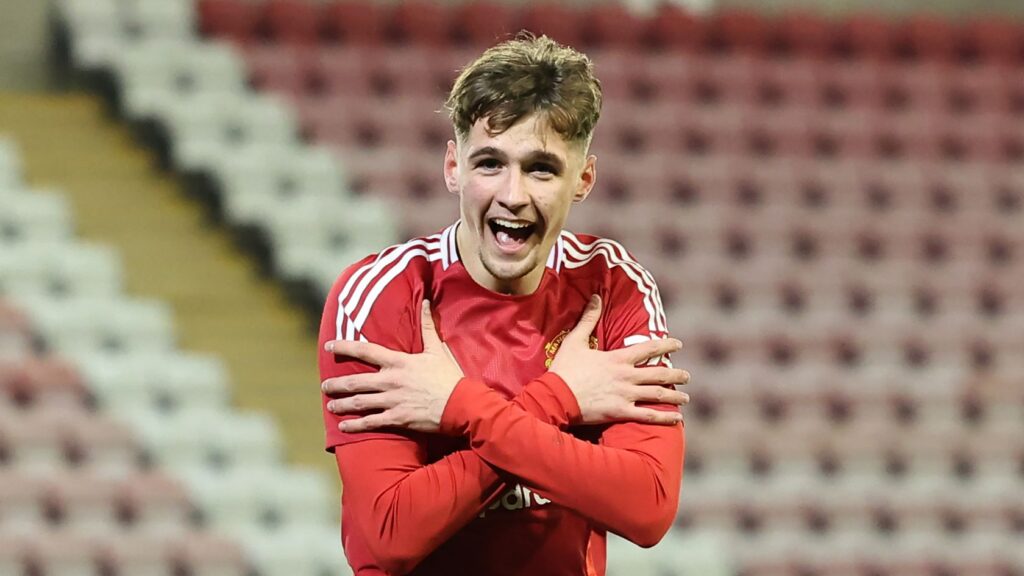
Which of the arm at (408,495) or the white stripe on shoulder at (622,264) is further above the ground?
the white stripe on shoulder at (622,264)

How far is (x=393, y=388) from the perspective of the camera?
1809 millimetres

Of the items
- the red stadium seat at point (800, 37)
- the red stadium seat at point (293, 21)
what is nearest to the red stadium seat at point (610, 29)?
the red stadium seat at point (800, 37)

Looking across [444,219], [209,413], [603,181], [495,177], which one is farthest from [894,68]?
[495,177]

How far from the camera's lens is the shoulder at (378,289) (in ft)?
6.11

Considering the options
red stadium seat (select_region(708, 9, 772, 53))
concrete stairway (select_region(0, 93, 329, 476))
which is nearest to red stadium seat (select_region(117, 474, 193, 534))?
concrete stairway (select_region(0, 93, 329, 476))

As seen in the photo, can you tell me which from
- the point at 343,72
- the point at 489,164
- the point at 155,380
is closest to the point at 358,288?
the point at 489,164

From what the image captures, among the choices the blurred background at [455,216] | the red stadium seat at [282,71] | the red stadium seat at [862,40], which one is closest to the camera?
the blurred background at [455,216]

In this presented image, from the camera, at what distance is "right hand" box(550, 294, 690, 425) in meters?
1.87

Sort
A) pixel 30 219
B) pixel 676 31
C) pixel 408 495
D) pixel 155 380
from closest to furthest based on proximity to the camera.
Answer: pixel 408 495 → pixel 155 380 → pixel 30 219 → pixel 676 31

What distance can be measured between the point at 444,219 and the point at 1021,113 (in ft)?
8.10

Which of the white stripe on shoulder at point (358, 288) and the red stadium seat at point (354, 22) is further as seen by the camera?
the red stadium seat at point (354, 22)

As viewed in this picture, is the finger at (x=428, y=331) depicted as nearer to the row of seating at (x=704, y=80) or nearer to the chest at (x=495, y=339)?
the chest at (x=495, y=339)

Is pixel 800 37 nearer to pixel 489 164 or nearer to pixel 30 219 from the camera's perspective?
pixel 30 219

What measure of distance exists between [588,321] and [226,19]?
420 centimetres
